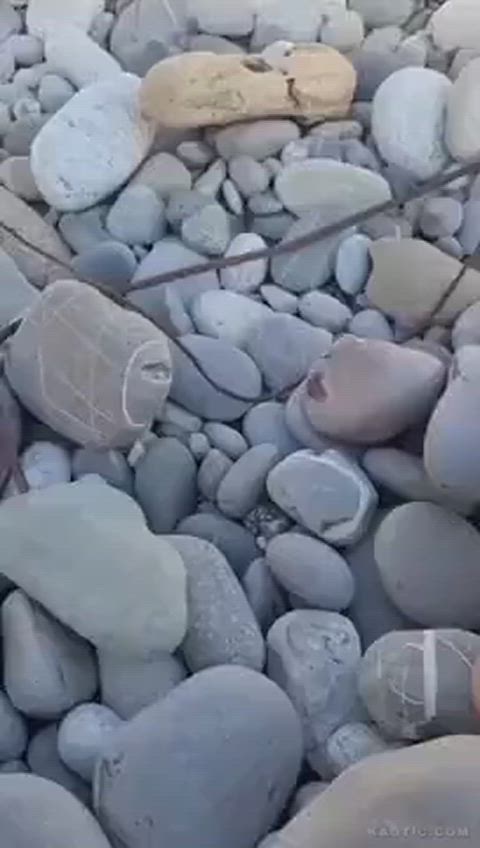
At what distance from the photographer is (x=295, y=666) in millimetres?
997

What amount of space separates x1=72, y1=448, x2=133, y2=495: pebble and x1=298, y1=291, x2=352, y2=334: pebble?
211 millimetres

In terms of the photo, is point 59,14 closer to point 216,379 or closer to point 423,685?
point 216,379

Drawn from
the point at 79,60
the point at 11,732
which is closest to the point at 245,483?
the point at 11,732

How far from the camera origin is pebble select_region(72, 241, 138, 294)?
1.29 meters

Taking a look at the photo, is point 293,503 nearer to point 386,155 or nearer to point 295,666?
point 295,666

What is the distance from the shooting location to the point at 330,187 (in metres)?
1.33

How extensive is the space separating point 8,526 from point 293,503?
197mm

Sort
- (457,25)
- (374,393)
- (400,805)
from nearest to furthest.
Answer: (400,805) < (374,393) < (457,25)

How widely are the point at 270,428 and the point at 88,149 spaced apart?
0.35 metres

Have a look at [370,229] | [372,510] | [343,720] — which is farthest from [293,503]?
[370,229]

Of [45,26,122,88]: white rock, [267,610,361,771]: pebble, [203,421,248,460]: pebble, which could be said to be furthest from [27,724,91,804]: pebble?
[45,26,122,88]: white rock

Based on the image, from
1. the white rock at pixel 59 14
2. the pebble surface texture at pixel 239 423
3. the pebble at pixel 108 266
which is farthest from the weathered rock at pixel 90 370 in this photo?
the white rock at pixel 59 14

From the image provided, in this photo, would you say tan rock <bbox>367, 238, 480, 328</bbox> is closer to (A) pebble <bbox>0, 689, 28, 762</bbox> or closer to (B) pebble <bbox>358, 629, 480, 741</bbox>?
(B) pebble <bbox>358, 629, 480, 741</bbox>

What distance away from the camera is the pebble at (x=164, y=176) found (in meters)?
1.36
